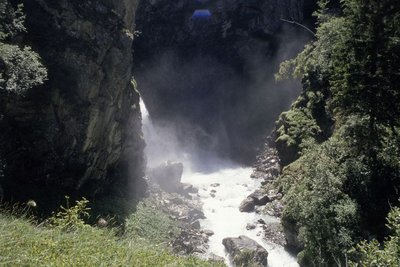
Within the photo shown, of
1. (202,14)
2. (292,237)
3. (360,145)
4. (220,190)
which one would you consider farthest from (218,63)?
(360,145)

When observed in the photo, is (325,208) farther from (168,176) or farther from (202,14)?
(202,14)

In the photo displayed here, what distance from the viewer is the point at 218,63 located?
168ft

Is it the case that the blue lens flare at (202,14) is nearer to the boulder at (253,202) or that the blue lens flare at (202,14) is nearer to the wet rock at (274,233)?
the boulder at (253,202)

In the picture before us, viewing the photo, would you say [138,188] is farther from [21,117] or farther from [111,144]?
[21,117]

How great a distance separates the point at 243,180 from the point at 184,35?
24.0m

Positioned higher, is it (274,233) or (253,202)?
(253,202)

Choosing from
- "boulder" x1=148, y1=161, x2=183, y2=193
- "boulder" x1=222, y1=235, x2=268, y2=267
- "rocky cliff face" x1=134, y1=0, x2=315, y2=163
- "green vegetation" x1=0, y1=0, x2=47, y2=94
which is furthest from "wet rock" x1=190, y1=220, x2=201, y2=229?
"rocky cliff face" x1=134, y1=0, x2=315, y2=163

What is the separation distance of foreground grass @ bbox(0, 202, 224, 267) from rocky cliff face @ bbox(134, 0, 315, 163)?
37366mm

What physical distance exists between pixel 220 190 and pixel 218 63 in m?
22.5

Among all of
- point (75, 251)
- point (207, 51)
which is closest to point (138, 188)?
point (75, 251)

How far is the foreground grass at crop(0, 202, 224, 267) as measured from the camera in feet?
18.0

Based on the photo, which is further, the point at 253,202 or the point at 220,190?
the point at 220,190

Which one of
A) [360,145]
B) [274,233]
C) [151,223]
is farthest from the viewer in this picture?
[274,233]

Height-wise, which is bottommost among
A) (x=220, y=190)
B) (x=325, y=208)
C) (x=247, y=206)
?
(x=220, y=190)
